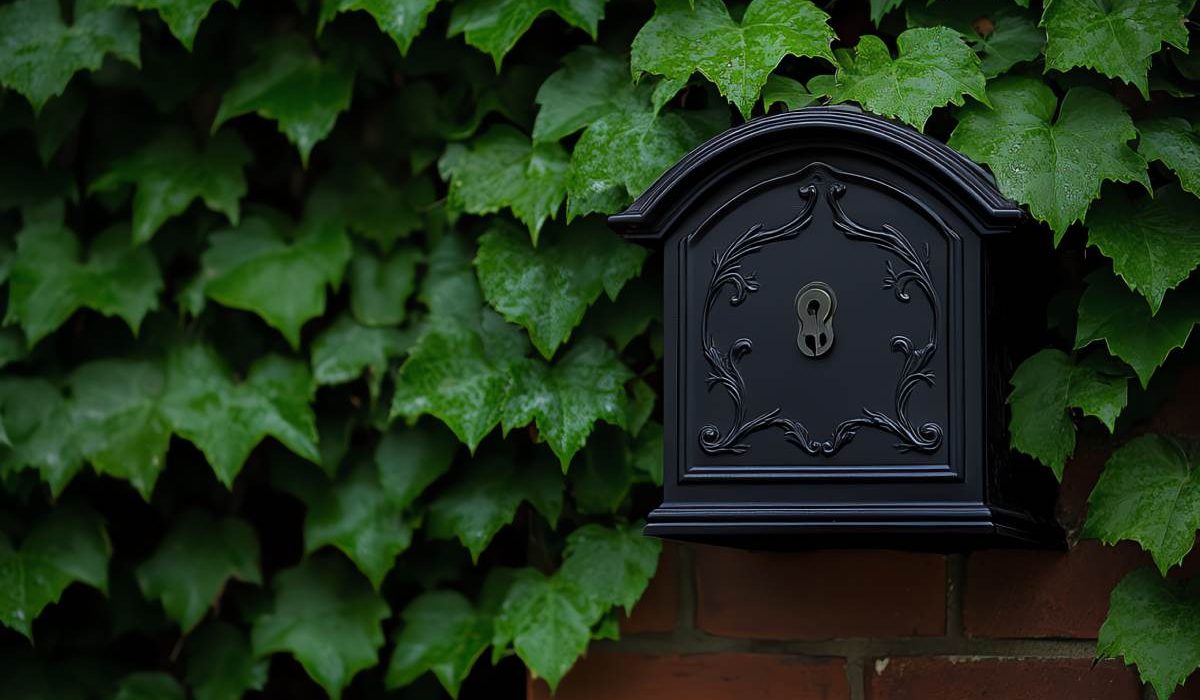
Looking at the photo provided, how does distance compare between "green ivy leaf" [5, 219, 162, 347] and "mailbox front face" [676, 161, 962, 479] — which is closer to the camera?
"mailbox front face" [676, 161, 962, 479]

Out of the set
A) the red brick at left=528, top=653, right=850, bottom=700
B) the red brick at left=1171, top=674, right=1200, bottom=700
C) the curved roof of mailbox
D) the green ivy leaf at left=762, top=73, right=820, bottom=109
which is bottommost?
the red brick at left=528, top=653, right=850, bottom=700

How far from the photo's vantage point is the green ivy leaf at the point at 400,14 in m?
1.62

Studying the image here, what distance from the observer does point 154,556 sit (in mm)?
1772

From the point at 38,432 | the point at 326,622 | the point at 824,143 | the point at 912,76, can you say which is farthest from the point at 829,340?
the point at 38,432

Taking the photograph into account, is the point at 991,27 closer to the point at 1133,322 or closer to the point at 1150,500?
the point at 1133,322

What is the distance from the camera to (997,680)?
148 cm

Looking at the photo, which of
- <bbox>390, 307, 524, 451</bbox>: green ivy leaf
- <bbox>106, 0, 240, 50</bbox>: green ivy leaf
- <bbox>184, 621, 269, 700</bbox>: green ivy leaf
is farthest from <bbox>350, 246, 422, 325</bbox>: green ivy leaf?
<bbox>184, 621, 269, 700</bbox>: green ivy leaf

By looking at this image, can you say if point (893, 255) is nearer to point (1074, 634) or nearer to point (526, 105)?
point (1074, 634)

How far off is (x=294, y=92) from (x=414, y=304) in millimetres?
299

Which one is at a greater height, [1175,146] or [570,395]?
[1175,146]

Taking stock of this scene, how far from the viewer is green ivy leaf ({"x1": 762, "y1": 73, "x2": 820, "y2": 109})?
1.41 meters

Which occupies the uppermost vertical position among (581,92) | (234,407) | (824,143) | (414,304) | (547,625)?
(581,92)

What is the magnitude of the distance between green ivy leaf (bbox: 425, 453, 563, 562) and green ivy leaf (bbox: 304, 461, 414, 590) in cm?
5

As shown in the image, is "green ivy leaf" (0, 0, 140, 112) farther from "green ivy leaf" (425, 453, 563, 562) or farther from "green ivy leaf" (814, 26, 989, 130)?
"green ivy leaf" (814, 26, 989, 130)
